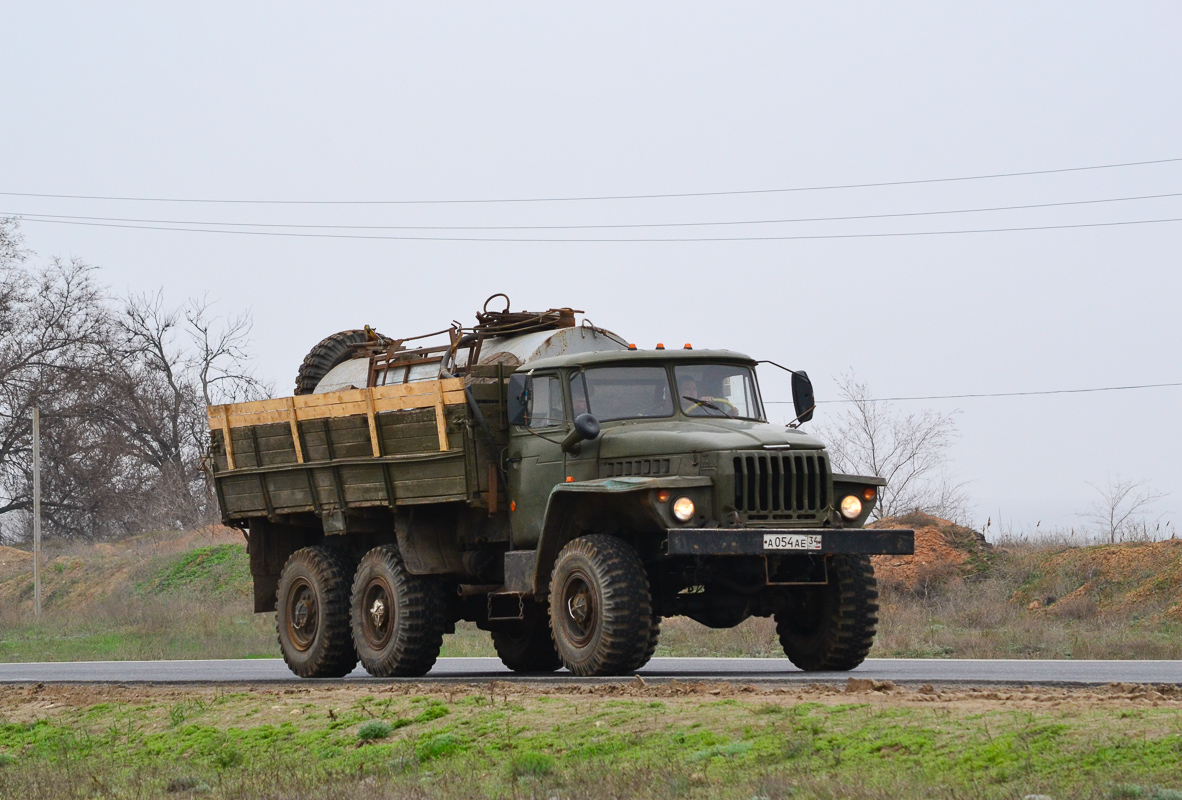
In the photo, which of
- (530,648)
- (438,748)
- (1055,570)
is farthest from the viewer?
(1055,570)

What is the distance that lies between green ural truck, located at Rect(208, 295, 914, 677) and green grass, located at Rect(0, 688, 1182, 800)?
2.17 m

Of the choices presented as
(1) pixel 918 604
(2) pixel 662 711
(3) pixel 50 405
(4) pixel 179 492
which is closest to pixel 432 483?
(2) pixel 662 711

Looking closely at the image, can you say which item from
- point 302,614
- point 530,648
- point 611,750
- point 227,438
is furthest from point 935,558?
point 611,750

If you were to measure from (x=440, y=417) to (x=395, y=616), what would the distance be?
2.21 meters

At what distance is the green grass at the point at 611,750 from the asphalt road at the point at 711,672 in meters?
2.42

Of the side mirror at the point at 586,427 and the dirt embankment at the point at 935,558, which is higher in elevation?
the side mirror at the point at 586,427

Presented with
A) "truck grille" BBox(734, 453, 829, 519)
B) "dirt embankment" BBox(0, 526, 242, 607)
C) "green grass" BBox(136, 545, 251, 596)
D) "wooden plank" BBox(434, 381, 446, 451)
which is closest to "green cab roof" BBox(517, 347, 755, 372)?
"wooden plank" BBox(434, 381, 446, 451)

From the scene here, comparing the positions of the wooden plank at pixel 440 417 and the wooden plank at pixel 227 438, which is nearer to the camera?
the wooden plank at pixel 440 417

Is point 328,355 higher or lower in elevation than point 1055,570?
higher

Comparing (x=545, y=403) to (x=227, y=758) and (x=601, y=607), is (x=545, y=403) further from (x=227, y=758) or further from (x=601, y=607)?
(x=227, y=758)

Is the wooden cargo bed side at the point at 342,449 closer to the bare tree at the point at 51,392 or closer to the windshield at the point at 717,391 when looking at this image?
the windshield at the point at 717,391

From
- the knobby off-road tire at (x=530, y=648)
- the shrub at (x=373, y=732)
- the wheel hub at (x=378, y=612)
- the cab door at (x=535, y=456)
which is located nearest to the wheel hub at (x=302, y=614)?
the wheel hub at (x=378, y=612)

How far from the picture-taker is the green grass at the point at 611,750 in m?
7.46

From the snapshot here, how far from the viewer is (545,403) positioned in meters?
15.1
